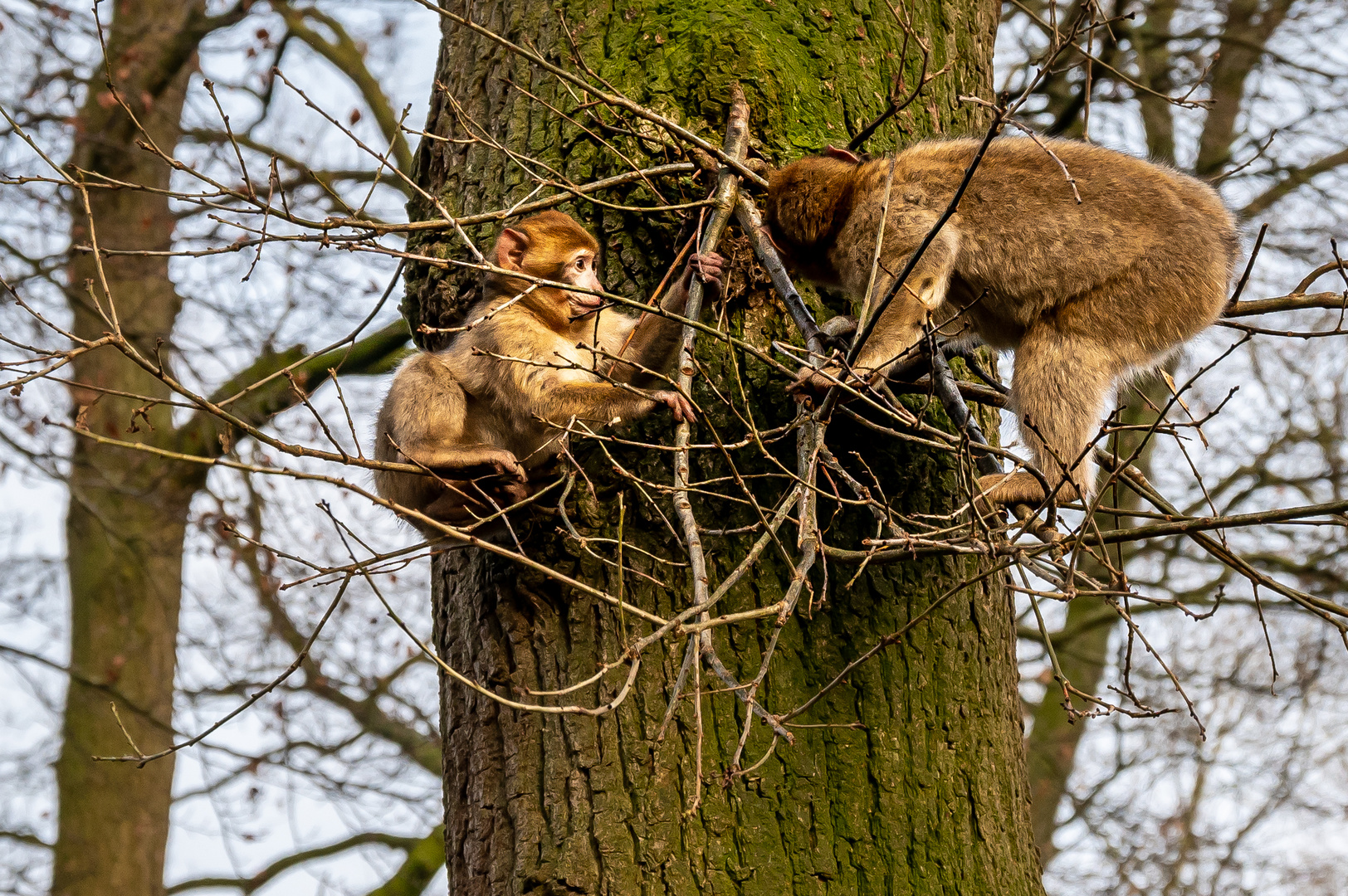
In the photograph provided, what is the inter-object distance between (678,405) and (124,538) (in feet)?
22.5

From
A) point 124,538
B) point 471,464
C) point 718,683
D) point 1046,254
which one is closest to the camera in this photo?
point 718,683

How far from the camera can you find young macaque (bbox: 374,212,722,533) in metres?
3.70

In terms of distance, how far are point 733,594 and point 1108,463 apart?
4.52 feet

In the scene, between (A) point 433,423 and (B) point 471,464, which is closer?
(B) point 471,464

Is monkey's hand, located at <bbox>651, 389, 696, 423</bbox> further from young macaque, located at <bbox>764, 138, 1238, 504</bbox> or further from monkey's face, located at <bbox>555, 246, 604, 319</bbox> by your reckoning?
young macaque, located at <bbox>764, 138, 1238, 504</bbox>

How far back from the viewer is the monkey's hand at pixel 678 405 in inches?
126

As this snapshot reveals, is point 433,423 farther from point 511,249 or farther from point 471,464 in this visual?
point 511,249

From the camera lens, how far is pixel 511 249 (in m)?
4.11

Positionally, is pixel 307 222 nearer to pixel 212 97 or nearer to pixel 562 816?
pixel 212 97

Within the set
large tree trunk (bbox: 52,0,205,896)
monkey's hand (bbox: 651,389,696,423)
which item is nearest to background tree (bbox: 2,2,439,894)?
large tree trunk (bbox: 52,0,205,896)

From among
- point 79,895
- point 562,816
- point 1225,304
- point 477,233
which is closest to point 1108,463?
point 1225,304

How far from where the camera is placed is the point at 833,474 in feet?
Result: 12.1

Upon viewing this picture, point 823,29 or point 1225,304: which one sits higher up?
Answer: point 823,29

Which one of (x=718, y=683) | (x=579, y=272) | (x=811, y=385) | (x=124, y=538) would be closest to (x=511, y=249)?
(x=579, y=272)
